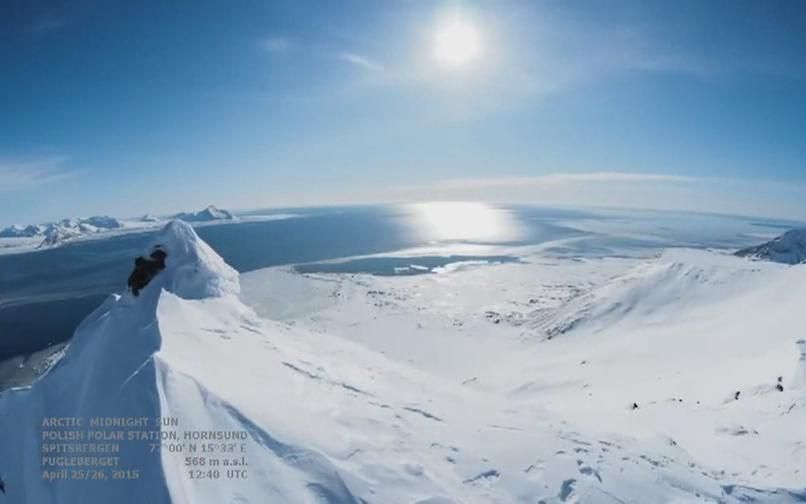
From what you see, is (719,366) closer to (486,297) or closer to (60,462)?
(60,462)

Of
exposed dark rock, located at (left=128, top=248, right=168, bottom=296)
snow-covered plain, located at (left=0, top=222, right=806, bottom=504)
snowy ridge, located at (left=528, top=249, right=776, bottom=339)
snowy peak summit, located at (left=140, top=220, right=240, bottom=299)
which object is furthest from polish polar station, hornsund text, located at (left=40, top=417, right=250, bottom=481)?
snowy ridge, located at (left=528, top=249, right=776, bottom=339)

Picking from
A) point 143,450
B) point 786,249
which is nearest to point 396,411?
point 143,450

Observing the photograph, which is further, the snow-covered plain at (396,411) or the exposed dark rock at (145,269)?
the exposed dark rock at (145,269)

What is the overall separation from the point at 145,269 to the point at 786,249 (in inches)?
5799

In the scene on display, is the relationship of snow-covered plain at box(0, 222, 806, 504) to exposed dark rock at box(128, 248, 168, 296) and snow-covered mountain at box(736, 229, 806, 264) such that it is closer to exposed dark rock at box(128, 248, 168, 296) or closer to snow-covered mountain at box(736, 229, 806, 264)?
exposed dark rock at box(128, 248, 168, 296)

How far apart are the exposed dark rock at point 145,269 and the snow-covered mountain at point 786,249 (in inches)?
5501

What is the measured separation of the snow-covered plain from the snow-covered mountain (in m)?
82.7

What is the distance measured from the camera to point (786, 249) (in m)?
112

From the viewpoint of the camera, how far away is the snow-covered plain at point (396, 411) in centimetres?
1316

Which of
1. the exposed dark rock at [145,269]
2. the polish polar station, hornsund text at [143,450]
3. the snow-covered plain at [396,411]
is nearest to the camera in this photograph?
the polish polar station, hornsund text at [143,450]

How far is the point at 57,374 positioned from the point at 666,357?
5331cm

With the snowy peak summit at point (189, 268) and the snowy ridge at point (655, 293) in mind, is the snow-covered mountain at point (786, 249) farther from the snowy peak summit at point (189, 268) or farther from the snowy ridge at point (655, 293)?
the snowy peak summit at point (189, 268)

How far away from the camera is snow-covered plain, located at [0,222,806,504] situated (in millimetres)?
13156

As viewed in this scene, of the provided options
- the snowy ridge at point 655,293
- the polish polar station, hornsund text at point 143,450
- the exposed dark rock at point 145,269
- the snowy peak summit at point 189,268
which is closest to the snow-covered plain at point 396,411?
the snowy peak summit at point 189,268
